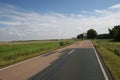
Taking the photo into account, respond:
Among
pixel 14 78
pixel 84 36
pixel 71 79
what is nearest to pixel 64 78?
pixel 71 79

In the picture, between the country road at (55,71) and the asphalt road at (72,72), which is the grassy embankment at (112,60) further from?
the asphalt road at (72,72)

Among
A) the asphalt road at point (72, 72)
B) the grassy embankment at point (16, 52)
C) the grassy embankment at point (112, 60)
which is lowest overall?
the grassy embankment at point (112, 60)

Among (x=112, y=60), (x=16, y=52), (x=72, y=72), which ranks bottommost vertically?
(x=112, y=60)

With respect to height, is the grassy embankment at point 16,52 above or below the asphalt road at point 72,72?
above

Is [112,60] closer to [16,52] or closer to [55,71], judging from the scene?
[55,71]

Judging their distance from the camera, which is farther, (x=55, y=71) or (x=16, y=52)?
(x=16, y=52)

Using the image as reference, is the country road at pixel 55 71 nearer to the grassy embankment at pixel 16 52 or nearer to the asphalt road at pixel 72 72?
the asphalt road at pixel 72 72

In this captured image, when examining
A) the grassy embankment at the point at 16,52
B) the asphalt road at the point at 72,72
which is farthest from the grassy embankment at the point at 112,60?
the grassy embankment at the point at 16,52

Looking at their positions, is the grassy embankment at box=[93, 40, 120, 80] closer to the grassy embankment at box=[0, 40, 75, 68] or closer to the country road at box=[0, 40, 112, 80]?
the country road at box=[0, 40, 112, 80]

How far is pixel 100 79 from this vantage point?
861 cm

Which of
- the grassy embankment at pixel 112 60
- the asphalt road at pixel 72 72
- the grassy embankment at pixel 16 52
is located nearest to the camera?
the asphalt road at pixel 72 72

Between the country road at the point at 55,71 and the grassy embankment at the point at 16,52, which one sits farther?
the grassy embankment at the point at 16,52

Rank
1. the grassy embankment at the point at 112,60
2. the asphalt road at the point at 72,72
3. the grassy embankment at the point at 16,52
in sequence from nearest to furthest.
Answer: the asphalt road at the point at 72,72 → the grassy embankment at the point at 112,60 → the grassy embankment at the point at 16,52

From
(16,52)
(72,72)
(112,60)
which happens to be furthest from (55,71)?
(16,52)
